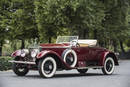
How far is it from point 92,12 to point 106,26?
7.21 m

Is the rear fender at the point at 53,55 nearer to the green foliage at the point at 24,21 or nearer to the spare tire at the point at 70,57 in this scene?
the spare tire at the point at 70,57

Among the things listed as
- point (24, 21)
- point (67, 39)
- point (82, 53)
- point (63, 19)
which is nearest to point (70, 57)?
point (82, 53)

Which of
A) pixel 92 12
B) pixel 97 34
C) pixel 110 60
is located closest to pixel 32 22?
pixel 97 34

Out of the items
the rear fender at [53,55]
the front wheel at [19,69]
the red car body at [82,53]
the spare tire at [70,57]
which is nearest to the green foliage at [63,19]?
the red car body at [82,53]

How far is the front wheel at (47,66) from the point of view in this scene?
13617 mm

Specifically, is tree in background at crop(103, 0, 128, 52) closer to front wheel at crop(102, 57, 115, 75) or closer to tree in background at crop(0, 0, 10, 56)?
tree in background at crop(0, 0, 10, 56)

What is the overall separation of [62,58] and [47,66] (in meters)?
0.83

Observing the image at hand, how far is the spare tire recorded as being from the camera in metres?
14.5

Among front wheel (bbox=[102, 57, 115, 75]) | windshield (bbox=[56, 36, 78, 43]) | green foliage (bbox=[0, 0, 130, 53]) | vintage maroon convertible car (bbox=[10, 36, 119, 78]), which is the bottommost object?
front wheel (bbox=[102, 57, 115, 75])

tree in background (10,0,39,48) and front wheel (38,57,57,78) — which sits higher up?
tree in background (10,0,39,48)

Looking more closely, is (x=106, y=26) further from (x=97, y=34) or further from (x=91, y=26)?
(x=91, y=26)

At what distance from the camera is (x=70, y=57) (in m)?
14.7

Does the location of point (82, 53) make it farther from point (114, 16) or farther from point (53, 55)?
point (114, 16)

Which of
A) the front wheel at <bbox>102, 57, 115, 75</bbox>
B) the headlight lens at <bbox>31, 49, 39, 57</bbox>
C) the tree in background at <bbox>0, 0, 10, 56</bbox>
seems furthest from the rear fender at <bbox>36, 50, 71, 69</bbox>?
the tree in background at <bbox>0, 0, 10, 56</bbox>
